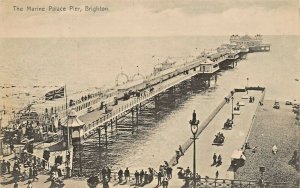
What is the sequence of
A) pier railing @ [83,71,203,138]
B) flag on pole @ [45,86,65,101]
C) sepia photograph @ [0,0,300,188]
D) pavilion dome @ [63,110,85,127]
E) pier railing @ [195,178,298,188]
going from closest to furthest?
pier railing @ [195,178,298,188], sepia photograph @ [0,0,300,188], flag on pole @ [45,86,65,101], pavilion dome @ [63,110,85,127], pier railing @ [83,71,203,138]

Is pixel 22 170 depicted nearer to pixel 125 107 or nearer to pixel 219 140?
pixel 219 140

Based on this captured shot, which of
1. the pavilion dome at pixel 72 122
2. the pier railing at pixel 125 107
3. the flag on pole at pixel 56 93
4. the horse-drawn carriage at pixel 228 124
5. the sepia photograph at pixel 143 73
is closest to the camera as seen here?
the sepia photograph at pixel 143 73

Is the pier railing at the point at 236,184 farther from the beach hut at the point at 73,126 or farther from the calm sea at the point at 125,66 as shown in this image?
the beach hut at the point at 73,126

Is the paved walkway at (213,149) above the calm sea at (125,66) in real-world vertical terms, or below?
below

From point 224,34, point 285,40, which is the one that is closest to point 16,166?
point 224,34

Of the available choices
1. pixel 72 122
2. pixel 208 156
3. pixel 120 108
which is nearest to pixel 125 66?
pixel 72 122

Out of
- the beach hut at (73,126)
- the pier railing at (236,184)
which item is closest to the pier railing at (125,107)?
the beach hut at (73,126)

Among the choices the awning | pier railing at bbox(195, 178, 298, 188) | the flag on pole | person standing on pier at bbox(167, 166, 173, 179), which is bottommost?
pier railing at bbox(195, 178, 298, 188)

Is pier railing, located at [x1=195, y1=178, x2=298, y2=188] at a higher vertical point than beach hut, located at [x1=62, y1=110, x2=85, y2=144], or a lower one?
lower

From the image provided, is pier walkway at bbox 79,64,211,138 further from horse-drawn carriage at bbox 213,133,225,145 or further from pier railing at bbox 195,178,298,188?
pier railing at bbox 195,178,298,188

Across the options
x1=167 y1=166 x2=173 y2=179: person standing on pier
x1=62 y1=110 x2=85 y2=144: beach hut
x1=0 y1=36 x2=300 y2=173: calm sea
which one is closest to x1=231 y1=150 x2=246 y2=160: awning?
x1=0 y1=36 x2=300 y2=173: calm sea

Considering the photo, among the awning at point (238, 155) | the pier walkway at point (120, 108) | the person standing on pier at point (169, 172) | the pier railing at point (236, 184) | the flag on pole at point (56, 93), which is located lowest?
the pier railing at point (236, 184)

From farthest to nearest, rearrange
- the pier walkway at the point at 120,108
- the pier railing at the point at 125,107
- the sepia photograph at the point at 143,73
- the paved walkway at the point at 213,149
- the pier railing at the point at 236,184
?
the pier walkway at the point at 120,108
the pier railing at the point at 125,107
the paved walkway at the point at 213,149
the sepia photograph at the point at 143,73
the pier railing at the point at 236,184
